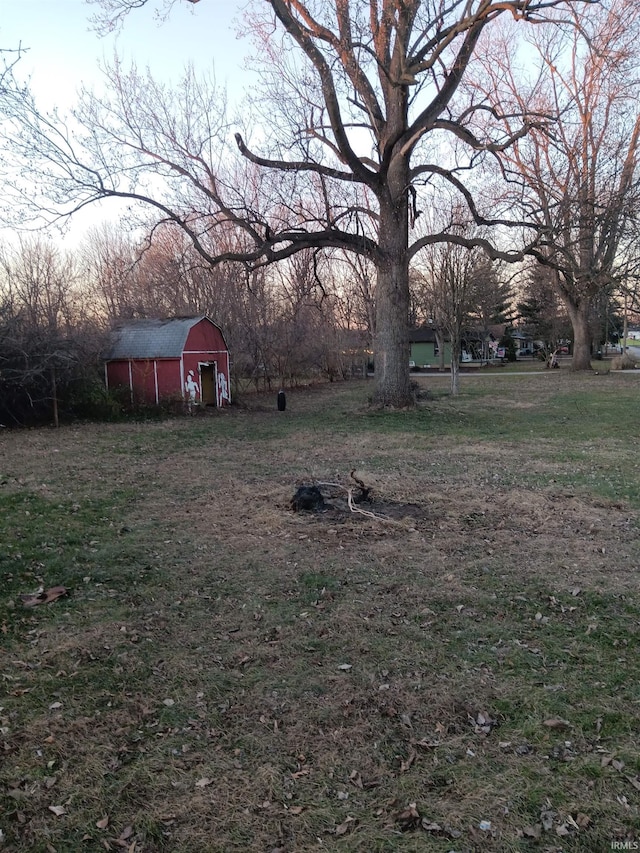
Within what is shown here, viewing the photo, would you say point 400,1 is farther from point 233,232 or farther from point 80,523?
point 233,232

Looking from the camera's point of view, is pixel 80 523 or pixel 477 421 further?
pixel 477 421

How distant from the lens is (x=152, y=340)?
63.3 feet

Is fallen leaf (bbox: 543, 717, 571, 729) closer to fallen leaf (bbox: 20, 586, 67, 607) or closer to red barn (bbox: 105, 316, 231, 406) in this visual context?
fallen leaf (bbox: 20, 586, 67, 607)

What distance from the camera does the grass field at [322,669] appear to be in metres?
2.67

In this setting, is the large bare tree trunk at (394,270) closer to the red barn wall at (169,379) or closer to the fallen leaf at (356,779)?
the red barn wall at (169,379)

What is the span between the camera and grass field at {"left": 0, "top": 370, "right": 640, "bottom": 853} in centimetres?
267

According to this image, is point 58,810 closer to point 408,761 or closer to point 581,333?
point 408,761

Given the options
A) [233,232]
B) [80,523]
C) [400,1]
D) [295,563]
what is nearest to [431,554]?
[295,563]

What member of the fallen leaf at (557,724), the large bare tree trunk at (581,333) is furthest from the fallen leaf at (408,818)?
the large bare tree trunk at (581,333)

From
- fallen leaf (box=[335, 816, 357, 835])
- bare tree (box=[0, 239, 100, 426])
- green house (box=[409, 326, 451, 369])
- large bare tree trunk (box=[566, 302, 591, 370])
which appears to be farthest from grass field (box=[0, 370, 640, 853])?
green house (box=[409, 326, 451, 369])

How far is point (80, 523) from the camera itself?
23.3 feet

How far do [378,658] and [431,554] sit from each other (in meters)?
2.10

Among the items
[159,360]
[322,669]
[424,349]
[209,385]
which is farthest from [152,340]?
[424,349]

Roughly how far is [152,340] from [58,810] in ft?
58.2
